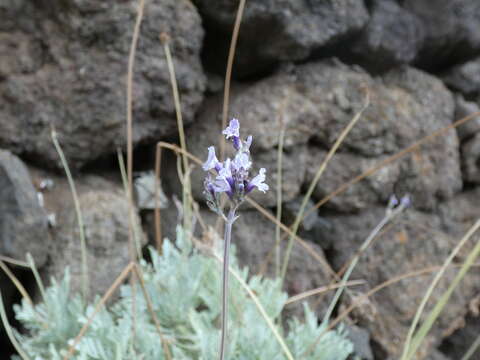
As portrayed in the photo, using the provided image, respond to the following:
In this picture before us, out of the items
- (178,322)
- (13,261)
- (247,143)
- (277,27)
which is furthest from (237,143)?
(277,27)

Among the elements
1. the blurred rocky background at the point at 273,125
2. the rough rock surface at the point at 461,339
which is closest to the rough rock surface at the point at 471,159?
the blurred rocky background at the point at 273,125

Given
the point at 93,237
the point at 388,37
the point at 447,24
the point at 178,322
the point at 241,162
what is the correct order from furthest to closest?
1. the point at 447,24
2. the point at 388,37
3. the point at 93,237
4. the point at 178,322
5. the point at 241,162

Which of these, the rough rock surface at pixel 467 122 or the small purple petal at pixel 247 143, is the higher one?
the small purple petal at pixel 247 143

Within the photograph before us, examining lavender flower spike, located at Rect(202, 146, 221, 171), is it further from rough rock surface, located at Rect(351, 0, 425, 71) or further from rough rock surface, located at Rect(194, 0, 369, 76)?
rough rock surface, located at Rect(351, 0, 425, 71)

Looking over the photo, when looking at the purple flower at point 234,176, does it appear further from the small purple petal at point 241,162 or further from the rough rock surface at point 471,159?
the rough rock surface at point 471,159

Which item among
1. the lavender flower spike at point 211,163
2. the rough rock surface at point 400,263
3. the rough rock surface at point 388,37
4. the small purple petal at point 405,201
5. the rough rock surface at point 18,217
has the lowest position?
the rough rock surface at point 400,263

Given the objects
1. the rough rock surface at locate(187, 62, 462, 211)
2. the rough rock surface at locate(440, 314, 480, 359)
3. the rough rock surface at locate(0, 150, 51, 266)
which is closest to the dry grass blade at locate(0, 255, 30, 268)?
the rough rock surface at locate(0, 150, 51, 266)

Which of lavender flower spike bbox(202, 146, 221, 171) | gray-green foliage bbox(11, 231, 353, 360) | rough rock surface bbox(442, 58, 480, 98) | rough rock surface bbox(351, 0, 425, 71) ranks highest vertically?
lavender flower spike bbox(202, 146, 221, 171)

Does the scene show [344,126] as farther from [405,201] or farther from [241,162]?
[241,162]
